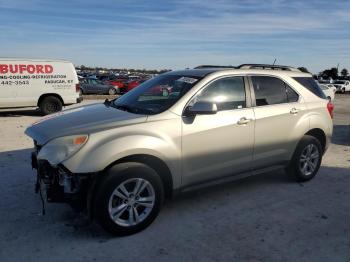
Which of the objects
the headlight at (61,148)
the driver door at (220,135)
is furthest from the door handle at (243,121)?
the headlight at (61,148)

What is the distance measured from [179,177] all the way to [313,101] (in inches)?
105

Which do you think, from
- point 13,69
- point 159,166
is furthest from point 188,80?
point 13,69

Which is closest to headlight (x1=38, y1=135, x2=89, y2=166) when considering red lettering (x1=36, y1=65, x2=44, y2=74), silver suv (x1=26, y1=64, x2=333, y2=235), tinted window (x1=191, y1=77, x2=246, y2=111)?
silver suv (x1=26, y1=64, x2=333, y2=235)

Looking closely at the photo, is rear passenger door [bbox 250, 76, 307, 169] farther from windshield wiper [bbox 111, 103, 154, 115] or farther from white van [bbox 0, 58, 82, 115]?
white van [bbox 0, 58, 82, 115]

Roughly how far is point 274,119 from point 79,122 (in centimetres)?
257

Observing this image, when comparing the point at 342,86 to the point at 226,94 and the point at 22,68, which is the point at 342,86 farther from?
the point at 226,94

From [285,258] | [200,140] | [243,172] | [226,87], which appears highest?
[226,87]

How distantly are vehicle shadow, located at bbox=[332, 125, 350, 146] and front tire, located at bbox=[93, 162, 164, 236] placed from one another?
664 centimetres

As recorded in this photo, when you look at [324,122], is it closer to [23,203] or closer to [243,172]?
[243,172]

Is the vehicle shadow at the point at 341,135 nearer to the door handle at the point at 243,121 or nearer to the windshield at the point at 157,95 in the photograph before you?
the door handle at the point at 243,121

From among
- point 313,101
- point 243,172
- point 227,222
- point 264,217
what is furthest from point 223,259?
point 313,101

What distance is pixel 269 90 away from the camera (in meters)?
5.43

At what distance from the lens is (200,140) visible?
4.52m

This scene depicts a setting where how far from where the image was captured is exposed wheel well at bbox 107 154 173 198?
13.4 feet
